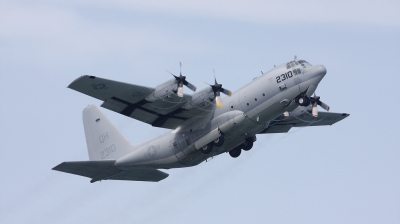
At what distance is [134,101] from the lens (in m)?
42.9

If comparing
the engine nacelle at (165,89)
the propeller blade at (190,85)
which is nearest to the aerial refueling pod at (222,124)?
the propeller blade at (190,85)

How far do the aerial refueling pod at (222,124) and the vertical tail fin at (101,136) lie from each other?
6.57 m

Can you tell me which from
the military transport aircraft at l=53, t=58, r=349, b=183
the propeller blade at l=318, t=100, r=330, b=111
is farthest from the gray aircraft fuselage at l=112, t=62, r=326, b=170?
the propeller blade at l=318, t=100, r=330, b=111

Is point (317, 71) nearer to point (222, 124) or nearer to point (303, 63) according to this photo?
point (303, 63)

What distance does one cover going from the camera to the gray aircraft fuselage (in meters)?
42.0

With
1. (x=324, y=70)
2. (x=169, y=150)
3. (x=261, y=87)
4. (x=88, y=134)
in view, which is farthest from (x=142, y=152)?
(x=324, y=70)

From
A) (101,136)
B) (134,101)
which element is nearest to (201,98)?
(134,101)

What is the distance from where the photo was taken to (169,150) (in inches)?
1752

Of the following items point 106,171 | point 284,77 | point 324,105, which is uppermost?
point 284,77

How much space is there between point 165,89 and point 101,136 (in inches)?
358

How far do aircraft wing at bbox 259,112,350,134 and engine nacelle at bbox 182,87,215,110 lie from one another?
6.98 metres

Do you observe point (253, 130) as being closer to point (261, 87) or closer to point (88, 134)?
point (261, 87)

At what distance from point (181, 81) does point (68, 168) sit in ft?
28.9

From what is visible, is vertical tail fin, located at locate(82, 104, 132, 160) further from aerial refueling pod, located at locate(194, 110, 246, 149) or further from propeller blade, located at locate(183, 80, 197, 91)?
propeller blade, located at locate(183, 80, 197, 91)
